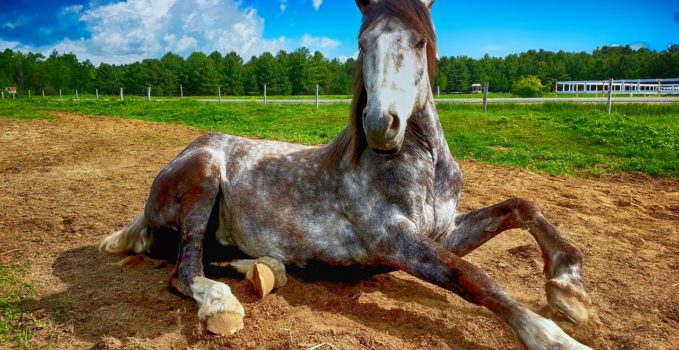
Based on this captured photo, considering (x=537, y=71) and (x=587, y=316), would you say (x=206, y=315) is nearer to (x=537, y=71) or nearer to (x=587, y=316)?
(x=587, y=316)

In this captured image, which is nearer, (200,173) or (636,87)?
(200,173)

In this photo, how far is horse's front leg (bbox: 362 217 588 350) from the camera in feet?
8.04

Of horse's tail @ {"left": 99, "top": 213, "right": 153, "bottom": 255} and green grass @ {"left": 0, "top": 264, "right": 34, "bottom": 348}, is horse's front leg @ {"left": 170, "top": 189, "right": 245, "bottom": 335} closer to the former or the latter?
horse's tail @ {"left": 99, "top": 213, "right": 153, "bottom": 255}

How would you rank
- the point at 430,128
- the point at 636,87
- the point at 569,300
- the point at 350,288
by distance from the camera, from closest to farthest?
the point at 569,300, the point at 430,128, the point at 350,288, the point at 636,87

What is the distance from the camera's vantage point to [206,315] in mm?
2871

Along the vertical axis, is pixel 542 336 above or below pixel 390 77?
below

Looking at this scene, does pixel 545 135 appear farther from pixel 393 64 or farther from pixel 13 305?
pixel 13 305

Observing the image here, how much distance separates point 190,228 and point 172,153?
21.2ft

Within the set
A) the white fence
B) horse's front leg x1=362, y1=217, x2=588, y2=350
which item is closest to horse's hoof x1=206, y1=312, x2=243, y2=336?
horse's front leg x1=362, y1=217, x2=588, y2=350

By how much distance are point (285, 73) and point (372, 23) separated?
82844mm

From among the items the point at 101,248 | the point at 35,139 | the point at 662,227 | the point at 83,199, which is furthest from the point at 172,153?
the point at 662,227

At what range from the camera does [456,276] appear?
2734 mm

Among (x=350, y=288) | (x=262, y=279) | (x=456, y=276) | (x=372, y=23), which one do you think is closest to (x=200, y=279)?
(x=262, y=279)

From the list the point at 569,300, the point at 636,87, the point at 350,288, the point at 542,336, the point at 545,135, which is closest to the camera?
the point at 542,336
